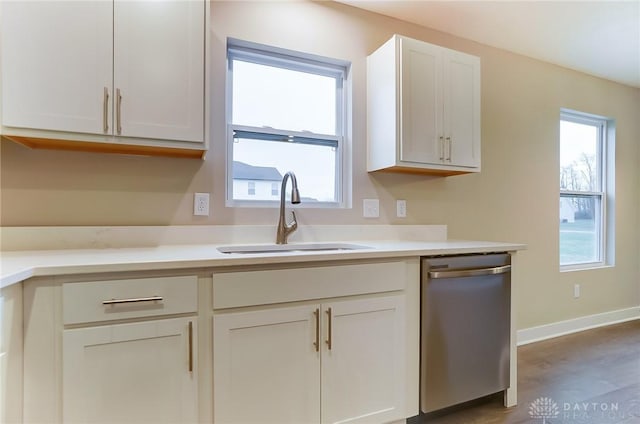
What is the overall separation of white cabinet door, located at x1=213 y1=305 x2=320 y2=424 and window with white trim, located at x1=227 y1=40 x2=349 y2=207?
839mm

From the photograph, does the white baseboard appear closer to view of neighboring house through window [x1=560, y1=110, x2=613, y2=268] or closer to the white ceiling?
view of neighboring house through window [x1=560, y1=110, x2=613, y2=268]

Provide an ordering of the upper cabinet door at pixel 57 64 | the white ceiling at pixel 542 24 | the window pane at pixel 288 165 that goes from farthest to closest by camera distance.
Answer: the white ceiling at pixel 542 24
the window pane at pixel 288 165
the upper cabinet door at pixel 57 64

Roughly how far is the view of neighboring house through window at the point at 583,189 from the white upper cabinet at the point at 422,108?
5.31 feet

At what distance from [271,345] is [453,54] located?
79.5 inches

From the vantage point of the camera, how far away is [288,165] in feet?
7.17

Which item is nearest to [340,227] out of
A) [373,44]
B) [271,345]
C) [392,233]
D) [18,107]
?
[392,233]

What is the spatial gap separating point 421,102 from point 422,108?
4 cm

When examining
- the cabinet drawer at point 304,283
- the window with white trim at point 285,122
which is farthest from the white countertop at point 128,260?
the window with white trim at point 285,122

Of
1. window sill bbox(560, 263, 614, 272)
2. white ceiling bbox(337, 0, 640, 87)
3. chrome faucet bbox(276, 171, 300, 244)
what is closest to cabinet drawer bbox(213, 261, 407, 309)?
chrome faucet bbox(276, 171, 300, 244)

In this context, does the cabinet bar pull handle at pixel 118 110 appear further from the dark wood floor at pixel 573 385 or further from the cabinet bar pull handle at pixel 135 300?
the dark wood floor at pixel 573 385

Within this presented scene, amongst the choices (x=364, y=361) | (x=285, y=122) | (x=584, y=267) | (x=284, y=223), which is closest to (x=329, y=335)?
(x=364, y=361)

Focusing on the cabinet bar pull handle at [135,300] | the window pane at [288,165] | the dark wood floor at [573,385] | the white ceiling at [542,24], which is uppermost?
the white ceiling at [542,24]

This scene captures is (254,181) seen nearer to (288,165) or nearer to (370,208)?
(288,165)

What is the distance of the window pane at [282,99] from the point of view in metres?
2.08
